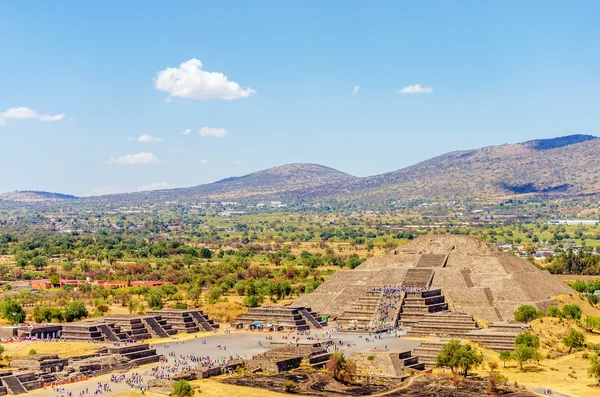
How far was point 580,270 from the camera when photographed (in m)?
166

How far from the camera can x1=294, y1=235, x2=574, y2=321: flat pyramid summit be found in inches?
4500

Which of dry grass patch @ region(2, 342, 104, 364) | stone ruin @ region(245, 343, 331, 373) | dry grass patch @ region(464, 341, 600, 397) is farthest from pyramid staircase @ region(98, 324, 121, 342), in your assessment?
dry grass patch @ region(464, 341, 600, 397)

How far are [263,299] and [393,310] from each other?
2608cm

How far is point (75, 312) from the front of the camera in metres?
118

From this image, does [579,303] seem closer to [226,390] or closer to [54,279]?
[226,390]

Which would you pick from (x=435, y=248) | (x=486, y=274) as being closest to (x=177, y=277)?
(x=435, y=248)

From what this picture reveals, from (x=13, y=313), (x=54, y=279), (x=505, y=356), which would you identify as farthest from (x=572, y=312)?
(x=54, y=279)

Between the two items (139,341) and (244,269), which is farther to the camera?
(244,269)

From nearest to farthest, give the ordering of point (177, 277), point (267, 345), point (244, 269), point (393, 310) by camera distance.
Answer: point (267, 345) → point (393, 310) → point (177, 277) → point (244, 269)

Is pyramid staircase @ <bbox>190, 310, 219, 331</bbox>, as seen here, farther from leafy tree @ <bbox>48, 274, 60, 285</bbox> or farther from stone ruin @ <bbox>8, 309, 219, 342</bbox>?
leafy tree @ <bbox>48, 274, 60, 285</bbox>

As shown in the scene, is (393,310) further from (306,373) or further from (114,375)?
(114,375)

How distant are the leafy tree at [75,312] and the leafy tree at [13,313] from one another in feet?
18.0

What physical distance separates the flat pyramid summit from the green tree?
4855 cm

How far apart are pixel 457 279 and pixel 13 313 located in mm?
57964
